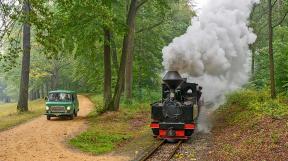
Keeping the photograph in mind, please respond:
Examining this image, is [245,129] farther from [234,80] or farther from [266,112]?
[234,80]

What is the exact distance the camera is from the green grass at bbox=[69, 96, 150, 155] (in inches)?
744

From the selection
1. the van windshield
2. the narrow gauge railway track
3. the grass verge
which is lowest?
the narrow gauge railway track

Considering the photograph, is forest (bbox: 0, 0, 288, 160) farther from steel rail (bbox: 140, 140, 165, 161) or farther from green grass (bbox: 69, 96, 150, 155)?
steel rail (bbox: 140, 140, 165, 161)

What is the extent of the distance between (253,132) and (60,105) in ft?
48.0

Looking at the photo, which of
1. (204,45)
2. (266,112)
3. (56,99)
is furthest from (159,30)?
(266,112)

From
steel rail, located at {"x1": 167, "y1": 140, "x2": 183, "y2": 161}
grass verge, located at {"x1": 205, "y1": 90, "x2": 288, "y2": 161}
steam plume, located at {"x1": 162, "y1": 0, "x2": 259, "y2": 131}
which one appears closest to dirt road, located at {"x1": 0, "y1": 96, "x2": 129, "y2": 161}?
steel rail, located at {"x1": 167, "y1": 140, "x2": 183, "y2": 161}

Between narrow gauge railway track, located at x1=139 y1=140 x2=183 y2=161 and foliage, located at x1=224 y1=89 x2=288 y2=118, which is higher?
foliage, located at x1=224 y1=89 x2=288 y2=118

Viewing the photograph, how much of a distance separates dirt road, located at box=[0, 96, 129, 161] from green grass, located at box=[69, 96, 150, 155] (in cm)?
68

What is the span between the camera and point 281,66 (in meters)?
25.6

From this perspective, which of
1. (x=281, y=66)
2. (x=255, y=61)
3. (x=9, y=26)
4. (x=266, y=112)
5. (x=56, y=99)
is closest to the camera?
(x=9, y=26)

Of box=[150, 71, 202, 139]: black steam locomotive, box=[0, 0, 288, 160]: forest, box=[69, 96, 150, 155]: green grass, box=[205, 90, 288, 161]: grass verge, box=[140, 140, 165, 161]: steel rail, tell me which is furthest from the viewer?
box=[150, 71, 202, 139]: black steam locomotive

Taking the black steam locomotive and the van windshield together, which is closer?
the black steam locomotive

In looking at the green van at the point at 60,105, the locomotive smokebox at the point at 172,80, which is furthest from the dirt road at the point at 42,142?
the locomotive smokebox at the point at 172,80

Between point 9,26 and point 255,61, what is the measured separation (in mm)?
22576
